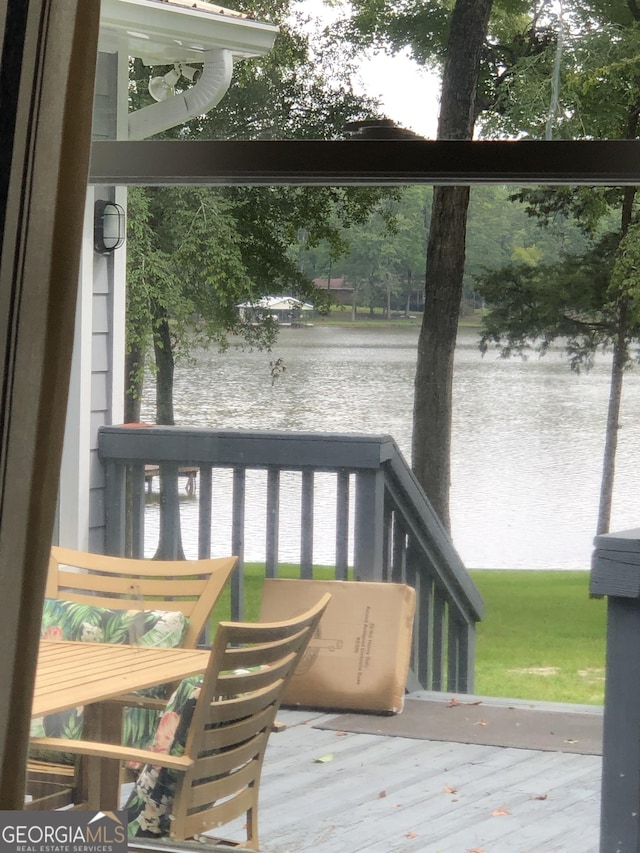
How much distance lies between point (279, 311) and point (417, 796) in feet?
3.85

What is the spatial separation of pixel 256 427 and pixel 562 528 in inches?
30.9

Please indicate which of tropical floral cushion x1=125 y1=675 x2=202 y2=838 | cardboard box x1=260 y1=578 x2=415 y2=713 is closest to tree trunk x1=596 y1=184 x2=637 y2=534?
cardboard box x1=260 y1=578 x2=415 y2=713

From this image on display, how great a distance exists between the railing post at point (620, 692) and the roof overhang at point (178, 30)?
1233 millimetres

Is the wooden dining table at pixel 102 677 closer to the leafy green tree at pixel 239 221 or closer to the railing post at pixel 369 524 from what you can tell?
the railing post at pixel 369 524

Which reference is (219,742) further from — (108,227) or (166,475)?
(108,227)

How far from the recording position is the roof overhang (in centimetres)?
204

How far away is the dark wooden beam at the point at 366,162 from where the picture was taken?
1504mm

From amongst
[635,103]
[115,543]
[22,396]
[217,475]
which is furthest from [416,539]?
[22,396]

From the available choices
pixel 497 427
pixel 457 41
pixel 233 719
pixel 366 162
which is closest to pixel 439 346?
pixel 497 427

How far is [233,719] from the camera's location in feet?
5.35

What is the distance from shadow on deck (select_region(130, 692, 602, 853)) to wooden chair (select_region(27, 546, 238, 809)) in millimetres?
422

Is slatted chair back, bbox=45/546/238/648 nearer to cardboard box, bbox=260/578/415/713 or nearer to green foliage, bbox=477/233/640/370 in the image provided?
cardboard box, bbox=260/578/415/713

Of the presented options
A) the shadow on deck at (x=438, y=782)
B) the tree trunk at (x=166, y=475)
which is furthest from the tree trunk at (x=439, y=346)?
the tree trunk at (x=166, y=475)

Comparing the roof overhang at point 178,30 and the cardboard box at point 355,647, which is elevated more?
the roof overhang at point 178,30
